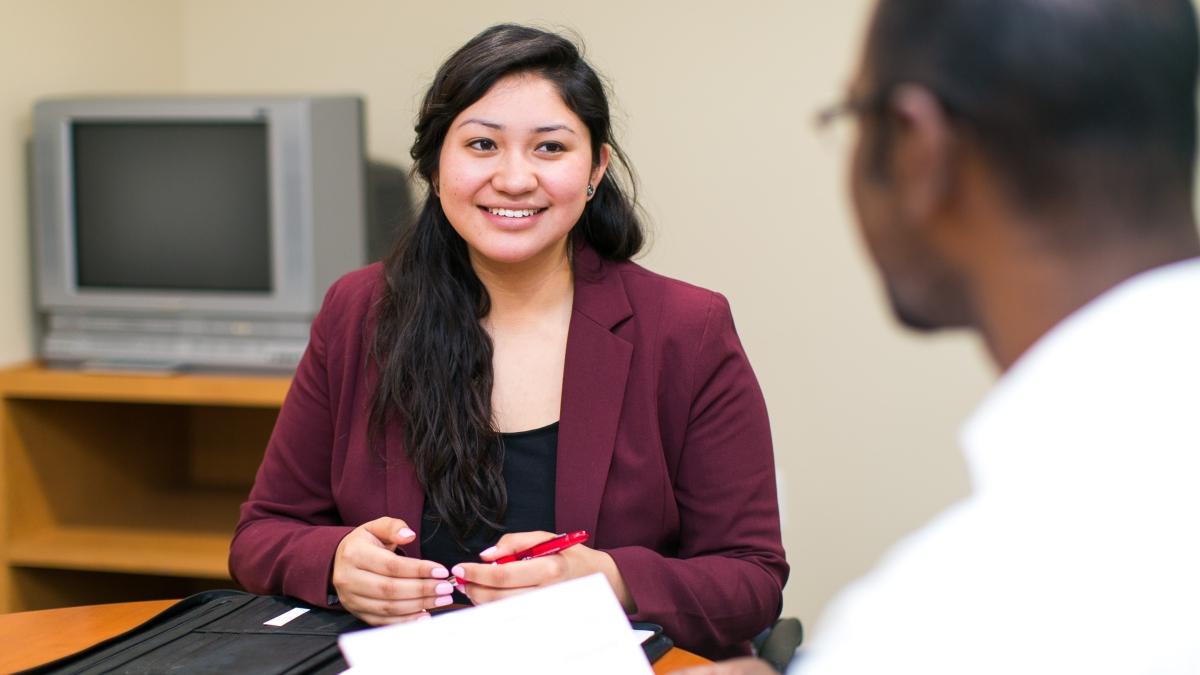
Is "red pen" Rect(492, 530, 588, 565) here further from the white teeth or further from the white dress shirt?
the white dress shirt

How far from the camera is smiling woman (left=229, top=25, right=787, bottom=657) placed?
1.54 meters

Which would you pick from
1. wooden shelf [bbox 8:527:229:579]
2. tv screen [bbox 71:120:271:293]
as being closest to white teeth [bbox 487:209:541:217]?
tv screen [bbox 71:120:271:293]

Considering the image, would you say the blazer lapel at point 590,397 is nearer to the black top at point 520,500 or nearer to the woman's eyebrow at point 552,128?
the black top at point 520,500

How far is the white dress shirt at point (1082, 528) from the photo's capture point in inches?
19.7

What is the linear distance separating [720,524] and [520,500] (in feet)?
0.84

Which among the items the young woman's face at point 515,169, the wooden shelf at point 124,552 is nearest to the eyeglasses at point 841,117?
the young woman's face at point 515,169

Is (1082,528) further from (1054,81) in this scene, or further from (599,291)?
(599,291)

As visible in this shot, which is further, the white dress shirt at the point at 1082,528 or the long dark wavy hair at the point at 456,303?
the long dark wavy hair at the point at 456,303

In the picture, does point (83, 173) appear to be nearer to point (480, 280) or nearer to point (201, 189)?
point (201, 189)

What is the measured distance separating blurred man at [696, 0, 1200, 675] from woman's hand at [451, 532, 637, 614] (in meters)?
0.80

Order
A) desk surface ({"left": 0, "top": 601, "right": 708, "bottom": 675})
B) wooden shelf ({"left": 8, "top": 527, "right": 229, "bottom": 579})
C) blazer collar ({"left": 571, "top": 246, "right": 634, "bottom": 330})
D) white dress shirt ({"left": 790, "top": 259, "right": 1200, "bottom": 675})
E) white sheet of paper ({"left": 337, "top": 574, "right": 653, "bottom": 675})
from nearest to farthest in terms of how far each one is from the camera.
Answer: white dress shirt ({"left": 790, "top": 259, "right": 1200, "bottom": 675}) → white sheet of paper ({"left": 337, "top": 574, "right": 653, "bottom": 675}) → desk surface ({"left": 0, "top": 601, "right": 708, "bottom": 675}) → blazer collar ({"left": 571, "top": 246, "right": 634, "bottom": 330}) → wooden shelf ({"left": 8, "top": 527, "right": 229, "bottom": 579})

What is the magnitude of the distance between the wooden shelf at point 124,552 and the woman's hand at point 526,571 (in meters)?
1.34

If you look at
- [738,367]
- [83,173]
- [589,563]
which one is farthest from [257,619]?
[83,173]

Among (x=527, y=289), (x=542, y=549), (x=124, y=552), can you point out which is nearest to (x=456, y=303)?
(x=527, y=289)
